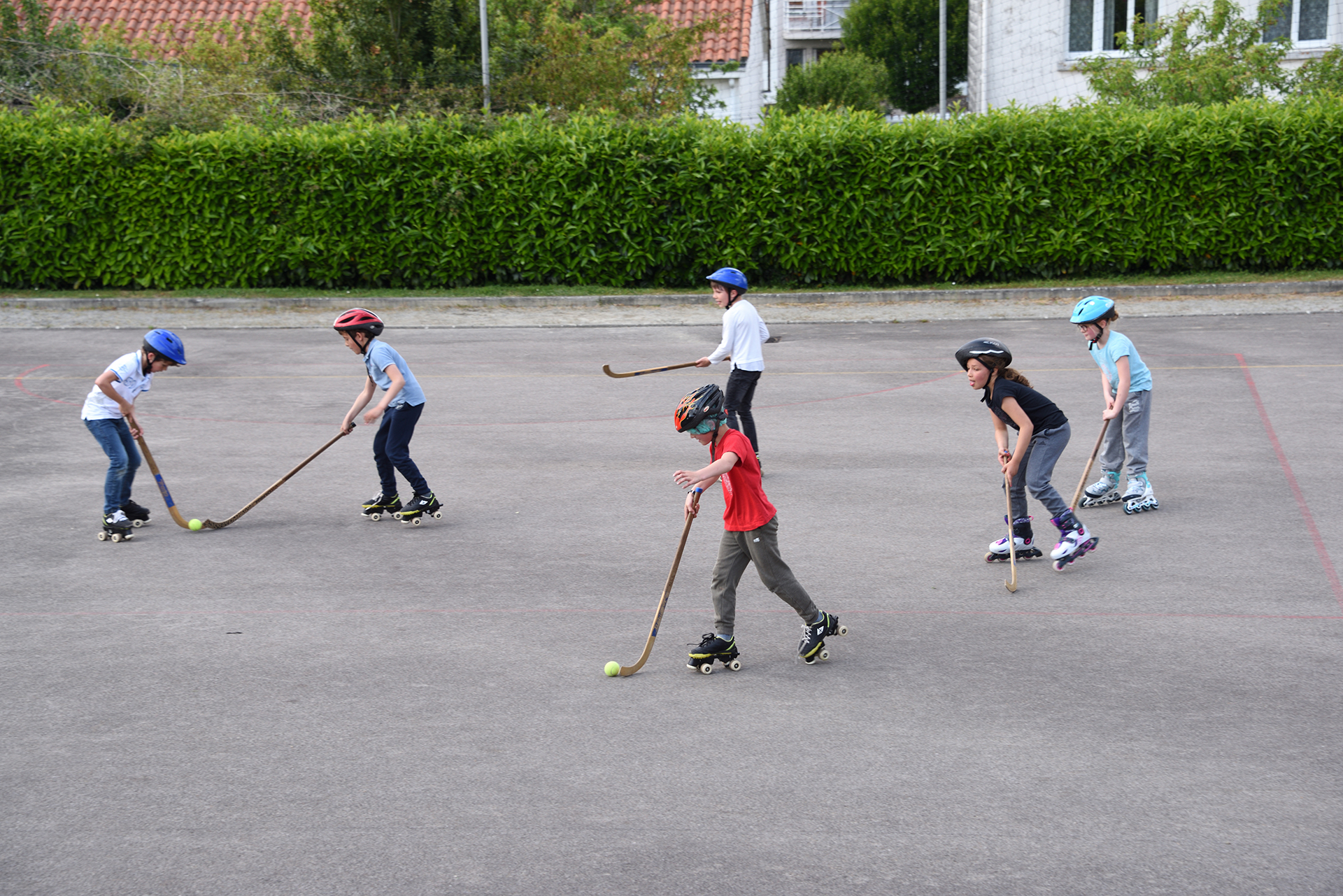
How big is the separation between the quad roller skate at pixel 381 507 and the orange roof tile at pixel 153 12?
25129 mm

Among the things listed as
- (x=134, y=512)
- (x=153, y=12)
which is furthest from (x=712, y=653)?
(x=153, y=12)

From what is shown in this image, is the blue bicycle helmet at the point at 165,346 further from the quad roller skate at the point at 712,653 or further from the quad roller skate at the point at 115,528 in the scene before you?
the quad roller skate at the point at 712,653

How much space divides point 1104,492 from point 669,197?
43.5 feet

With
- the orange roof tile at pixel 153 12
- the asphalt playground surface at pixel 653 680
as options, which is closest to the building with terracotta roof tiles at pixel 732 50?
the orange roof tile at pixel 153 12

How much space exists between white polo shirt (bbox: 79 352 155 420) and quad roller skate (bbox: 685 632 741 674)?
4.90 metres

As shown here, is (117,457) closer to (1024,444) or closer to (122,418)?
(122,418)

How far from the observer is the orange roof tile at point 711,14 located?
1300 inches

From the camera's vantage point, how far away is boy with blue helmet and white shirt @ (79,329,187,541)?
8.48 m

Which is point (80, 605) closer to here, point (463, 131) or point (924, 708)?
point (924, 708)

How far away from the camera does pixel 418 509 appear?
8.96 meters

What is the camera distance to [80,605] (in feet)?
23.7

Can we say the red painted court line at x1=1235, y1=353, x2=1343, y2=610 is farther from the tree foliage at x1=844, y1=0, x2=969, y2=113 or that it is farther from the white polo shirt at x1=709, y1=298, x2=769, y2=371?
the tree foliage at x1=844, y1=0, x2=969, y2=113

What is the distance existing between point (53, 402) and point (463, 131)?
33.7 feet

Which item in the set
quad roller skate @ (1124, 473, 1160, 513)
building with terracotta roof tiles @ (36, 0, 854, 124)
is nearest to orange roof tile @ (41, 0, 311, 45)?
building with terracotta roof tiles @ (36, 0, 854, 124)
